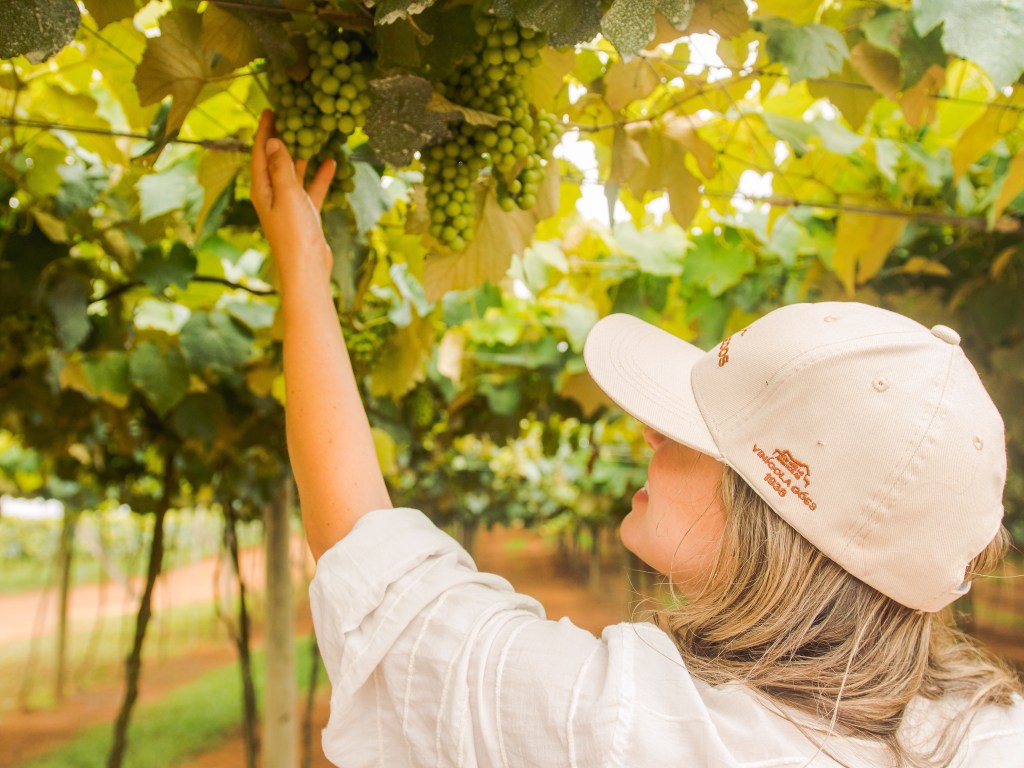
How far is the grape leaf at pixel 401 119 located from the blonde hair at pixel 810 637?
2.04ft

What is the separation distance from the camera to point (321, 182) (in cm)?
122

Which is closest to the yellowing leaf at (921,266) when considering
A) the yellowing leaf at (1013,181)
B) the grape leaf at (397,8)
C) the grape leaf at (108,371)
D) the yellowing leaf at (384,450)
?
the yellowing leaf at (1013,181)

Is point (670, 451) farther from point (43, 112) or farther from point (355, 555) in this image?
point (43, 112)

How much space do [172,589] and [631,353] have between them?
69.0 feet

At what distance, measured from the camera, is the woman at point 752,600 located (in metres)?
0.83

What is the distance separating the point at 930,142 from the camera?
249 cm

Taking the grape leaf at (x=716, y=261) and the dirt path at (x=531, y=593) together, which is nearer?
the grape leaf at (x=716, y=261)

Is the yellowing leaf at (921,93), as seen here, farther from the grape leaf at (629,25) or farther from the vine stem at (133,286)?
the vine stem at (133,286)

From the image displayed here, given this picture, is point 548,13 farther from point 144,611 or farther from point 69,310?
point 144,611

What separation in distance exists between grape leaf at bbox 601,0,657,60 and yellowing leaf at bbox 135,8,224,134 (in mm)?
611

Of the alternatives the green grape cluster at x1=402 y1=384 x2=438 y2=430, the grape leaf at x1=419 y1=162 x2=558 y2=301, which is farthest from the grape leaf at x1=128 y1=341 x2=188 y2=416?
the grape leaf at x1=419 y1=162 x2=558 y2=301

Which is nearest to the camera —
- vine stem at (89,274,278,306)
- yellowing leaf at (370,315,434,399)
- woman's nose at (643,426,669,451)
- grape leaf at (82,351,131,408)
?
woman's nose at (643,426,669,451)

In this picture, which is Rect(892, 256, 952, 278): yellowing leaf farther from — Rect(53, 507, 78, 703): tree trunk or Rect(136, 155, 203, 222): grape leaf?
Rect(53, 507, 78, 703): tree trunk

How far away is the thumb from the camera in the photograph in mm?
1159
